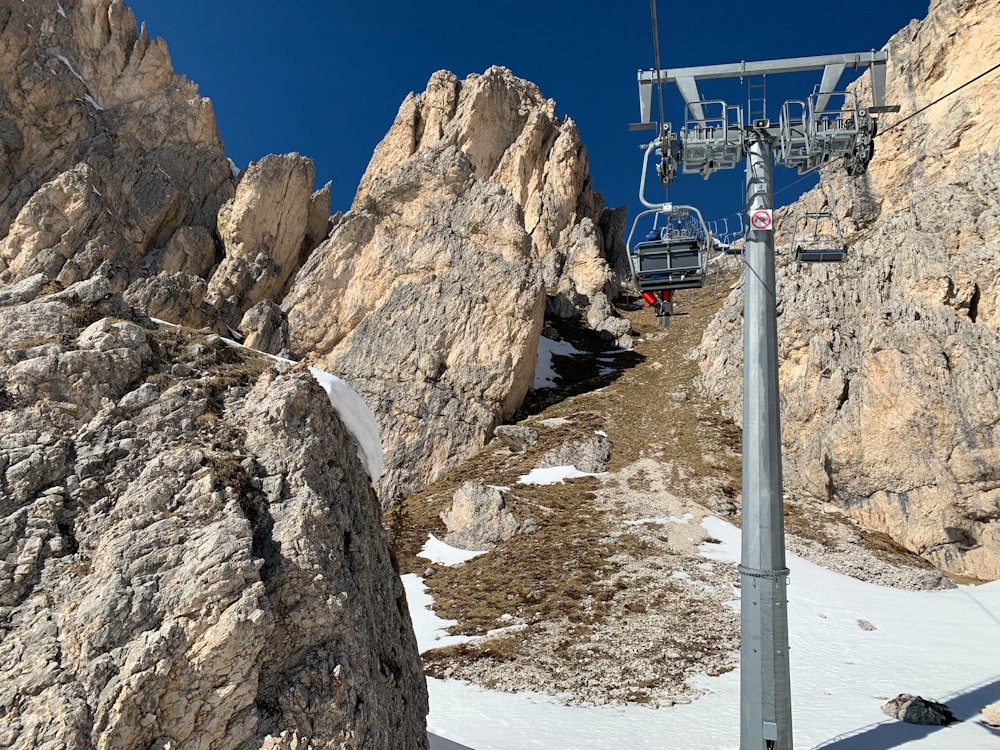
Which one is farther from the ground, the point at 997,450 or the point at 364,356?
the point at 364,356

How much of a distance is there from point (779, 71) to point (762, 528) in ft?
23.4

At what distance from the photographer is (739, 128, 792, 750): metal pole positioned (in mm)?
7168

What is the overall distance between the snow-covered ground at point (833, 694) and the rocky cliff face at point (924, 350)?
5.20 m

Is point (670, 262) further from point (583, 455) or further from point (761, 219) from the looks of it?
point (583, 455)

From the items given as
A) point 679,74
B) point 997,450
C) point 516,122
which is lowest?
point 997,450

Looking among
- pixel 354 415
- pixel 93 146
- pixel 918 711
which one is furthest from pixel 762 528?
pixel 93 146

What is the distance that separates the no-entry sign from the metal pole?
0.5 inches

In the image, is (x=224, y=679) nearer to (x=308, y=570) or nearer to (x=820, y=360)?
(x=308, y=570)

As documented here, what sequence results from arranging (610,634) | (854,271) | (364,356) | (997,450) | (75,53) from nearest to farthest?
(610,634), (997,450), (854,271), (364,356), (75,53)

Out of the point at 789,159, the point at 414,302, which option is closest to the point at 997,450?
the point at 789,159

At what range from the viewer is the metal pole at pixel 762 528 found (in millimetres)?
7168

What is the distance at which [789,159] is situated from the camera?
9109mm

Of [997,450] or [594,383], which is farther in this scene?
[594,383]

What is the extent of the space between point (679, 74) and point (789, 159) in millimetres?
2246
